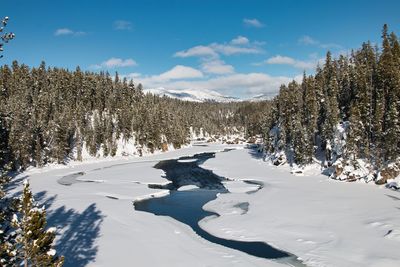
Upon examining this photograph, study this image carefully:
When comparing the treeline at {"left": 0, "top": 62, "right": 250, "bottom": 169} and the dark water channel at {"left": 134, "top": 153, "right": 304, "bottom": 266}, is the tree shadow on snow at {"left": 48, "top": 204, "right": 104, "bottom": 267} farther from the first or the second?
the treeline at {"left": 0, "top": 62, "right": 250, "bottom": 169}

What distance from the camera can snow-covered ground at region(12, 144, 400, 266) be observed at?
2430 centimetres

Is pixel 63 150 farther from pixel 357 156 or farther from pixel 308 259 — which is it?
pixel 308 259

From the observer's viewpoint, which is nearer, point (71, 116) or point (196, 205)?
point (196, 205)

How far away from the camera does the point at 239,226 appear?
32.9m

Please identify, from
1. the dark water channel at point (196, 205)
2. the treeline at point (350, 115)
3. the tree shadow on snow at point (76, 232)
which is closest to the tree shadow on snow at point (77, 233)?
the tree shadow on snow at point (76, 232)

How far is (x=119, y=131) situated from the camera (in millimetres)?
116938

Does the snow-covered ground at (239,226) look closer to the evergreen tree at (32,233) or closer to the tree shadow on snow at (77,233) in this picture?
the tree shadow on snow at (77,233)

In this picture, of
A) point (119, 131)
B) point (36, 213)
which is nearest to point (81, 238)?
point (36, 213)

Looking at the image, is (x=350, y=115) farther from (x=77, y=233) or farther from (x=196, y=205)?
(x=77, y=233)

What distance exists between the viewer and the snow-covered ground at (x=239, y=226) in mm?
24297

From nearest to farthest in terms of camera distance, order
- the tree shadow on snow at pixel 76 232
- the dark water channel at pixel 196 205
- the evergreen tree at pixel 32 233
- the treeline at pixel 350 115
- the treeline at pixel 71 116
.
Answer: the evergreen tree at pixel 32 233, the tree shadow on snow at pixel 76 232, the dark water channel at pixel 196 205, the treeline at pixel 350 115, the treeline at pixel 71 116

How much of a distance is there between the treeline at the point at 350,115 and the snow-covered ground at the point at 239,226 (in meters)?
9.16

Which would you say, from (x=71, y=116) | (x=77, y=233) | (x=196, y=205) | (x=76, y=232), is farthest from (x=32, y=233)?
(x=71, y=116)

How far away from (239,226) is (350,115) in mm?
43270
